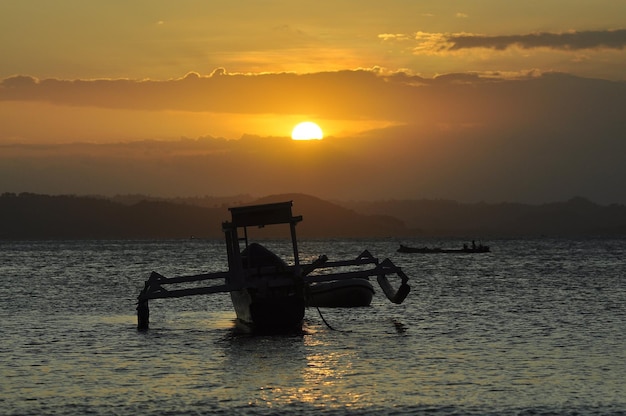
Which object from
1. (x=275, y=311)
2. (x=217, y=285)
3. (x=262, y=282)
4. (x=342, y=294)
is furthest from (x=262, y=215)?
(x=342, y=294)

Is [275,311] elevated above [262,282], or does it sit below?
below

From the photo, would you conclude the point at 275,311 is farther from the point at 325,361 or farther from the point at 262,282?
the point at 325,361

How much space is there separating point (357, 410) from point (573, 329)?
2519 cm

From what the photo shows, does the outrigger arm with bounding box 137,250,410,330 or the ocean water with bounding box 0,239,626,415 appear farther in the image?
the outrigger arm with bounding box 137,250,410,330

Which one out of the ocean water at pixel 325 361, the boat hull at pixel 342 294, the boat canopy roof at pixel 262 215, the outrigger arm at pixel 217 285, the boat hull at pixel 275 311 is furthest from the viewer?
the boat hull at pixel 342 294

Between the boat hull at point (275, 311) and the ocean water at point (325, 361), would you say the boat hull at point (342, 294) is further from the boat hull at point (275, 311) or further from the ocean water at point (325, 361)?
the boat hull at point (275, 311)

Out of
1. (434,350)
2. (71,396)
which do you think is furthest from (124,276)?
(71,396)

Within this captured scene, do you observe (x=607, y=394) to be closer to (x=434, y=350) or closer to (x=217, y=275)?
(x=434, y=350)

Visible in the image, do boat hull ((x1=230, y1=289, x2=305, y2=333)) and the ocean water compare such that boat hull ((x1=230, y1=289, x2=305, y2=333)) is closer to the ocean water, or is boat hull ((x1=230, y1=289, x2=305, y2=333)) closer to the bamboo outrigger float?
the bamboo outrigger float

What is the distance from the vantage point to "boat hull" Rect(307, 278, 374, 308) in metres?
58.6

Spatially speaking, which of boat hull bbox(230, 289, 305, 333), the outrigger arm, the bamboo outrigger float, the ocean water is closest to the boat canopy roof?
the bamboo outrigger float

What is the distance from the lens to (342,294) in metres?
58.8

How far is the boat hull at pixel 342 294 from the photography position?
192 feet

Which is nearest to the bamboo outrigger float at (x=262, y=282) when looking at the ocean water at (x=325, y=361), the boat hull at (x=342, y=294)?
the ocean water at (x=325, y=361)
